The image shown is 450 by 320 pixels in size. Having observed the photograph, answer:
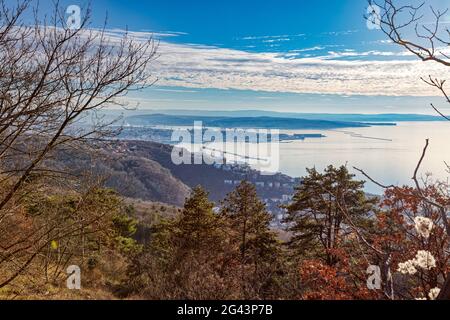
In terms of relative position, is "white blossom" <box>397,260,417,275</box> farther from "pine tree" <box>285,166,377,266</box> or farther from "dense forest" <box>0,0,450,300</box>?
"pine tree" <box>285,166,377,266</box>

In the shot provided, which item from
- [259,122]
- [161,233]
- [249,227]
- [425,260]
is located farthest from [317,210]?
[259,122]

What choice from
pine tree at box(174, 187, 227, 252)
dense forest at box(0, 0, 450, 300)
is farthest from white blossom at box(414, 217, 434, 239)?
pine tree at box(174, 187, 227, 252)

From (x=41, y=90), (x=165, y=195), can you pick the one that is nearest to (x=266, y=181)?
(x=165, y=195)

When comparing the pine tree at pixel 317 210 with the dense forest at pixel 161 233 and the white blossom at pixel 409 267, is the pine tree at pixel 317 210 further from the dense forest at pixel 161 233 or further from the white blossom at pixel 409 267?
the white blossom at pixel 409 267

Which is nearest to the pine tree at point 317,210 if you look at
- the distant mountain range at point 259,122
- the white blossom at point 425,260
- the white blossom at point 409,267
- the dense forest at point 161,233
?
the dense forest at point 161,233
